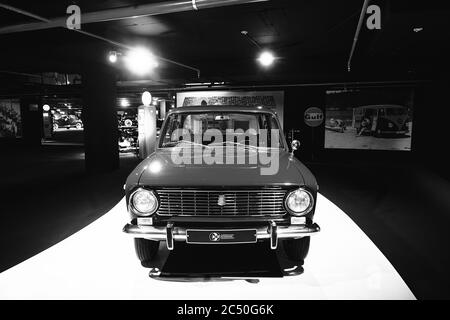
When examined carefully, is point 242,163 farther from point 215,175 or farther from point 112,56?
point 112,56

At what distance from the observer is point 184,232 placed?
2.64 meters

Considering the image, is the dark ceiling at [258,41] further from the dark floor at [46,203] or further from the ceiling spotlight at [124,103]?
the ceiling spotlight at [124,103]

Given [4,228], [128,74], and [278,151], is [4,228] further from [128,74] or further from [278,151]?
[128,74]

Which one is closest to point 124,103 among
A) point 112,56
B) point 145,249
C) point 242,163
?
point 112,56

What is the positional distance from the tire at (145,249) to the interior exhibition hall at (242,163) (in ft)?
0.09

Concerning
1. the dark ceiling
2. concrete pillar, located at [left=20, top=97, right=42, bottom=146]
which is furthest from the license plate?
concrete pillar, located at [left=20, top=97, right=42, bottom=146]

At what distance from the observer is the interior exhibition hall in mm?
2734

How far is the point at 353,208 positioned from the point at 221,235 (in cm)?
353

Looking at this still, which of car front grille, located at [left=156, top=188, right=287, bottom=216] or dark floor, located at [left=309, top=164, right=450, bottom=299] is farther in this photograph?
dark floor, located at [left=309, top=164, right=450, bottom=299]

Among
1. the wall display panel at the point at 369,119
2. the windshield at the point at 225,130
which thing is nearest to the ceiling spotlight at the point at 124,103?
the wall display panel at the point at 369,119

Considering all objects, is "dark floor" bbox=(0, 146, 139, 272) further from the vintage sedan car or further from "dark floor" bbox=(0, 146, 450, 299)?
the vintage sedan car

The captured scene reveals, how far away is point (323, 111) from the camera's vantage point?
12578 mm

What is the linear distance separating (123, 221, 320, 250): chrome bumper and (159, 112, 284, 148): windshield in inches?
48.8

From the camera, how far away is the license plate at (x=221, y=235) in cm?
262
